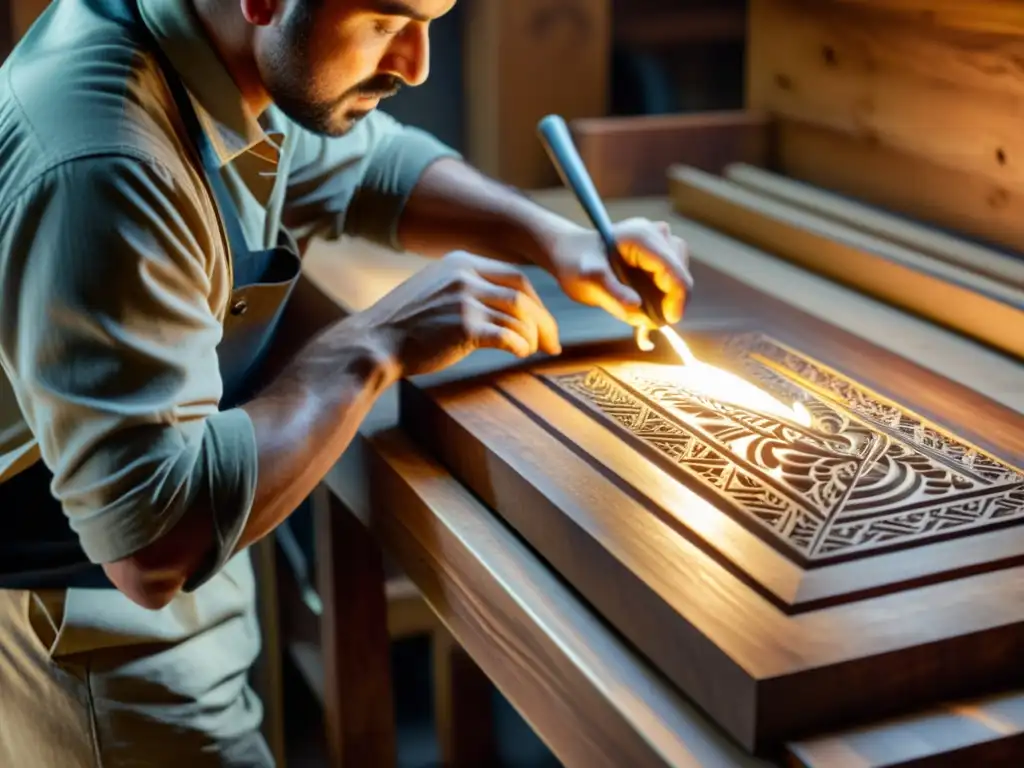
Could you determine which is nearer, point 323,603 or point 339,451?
point 339,451

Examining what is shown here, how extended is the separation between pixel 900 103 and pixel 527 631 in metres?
0.96

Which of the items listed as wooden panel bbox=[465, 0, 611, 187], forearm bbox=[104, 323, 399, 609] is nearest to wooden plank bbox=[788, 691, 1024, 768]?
forearm bbox=[104, 323, 399, 609]

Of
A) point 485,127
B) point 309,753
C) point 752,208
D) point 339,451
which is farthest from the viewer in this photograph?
point 309,753

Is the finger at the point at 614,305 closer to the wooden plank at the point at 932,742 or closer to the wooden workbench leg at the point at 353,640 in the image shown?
the wooden workbench leg at the point at 353,640

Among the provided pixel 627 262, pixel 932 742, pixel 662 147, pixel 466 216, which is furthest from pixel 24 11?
pixel 932 742

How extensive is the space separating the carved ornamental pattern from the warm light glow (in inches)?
0.4

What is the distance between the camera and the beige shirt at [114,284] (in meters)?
0.91

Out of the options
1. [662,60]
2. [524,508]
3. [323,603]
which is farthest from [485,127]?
[524,508]

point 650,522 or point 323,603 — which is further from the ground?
point 650,522

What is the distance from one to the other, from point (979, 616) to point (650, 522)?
0.75 ft

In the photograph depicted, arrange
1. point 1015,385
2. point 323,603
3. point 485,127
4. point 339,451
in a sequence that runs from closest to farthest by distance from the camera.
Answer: point 339,451, point 1015,385, point 323,603, point 485,127

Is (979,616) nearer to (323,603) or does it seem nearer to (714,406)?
(714,406)

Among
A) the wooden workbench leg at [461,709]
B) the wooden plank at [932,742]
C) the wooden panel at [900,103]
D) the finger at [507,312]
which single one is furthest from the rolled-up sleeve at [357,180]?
the wooden plank at [932,742]

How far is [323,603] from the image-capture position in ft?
4.78
